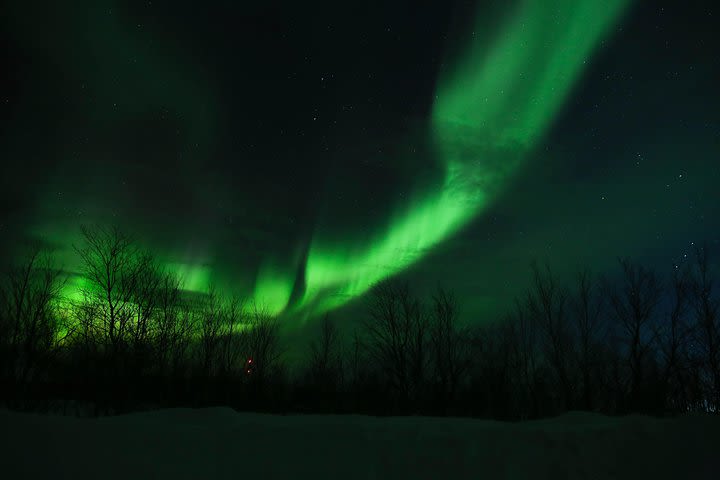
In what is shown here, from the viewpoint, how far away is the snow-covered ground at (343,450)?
6.89 metres

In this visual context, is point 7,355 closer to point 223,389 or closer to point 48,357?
point 48,357

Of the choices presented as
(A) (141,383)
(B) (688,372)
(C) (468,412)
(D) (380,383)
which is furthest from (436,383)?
(A) (141,383)

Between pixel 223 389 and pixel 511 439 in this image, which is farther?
pixel 223 389

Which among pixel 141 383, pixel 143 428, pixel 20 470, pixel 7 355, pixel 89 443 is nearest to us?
pixel 20 470

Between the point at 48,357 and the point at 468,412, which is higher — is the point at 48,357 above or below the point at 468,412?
above

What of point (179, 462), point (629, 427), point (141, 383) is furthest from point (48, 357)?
point (629, 427)

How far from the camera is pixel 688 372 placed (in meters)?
34.0

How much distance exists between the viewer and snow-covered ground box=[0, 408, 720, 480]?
6887mm

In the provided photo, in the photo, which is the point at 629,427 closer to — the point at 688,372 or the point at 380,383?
the point at 688,372

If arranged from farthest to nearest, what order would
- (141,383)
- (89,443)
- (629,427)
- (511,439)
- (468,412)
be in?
(468,412), (141,383), (629,427), (511,439), (89,443)

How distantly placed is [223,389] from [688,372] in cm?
4004

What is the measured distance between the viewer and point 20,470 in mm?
6078

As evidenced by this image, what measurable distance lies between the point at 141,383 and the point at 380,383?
27212 millimetres

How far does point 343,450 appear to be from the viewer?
8602 mm
